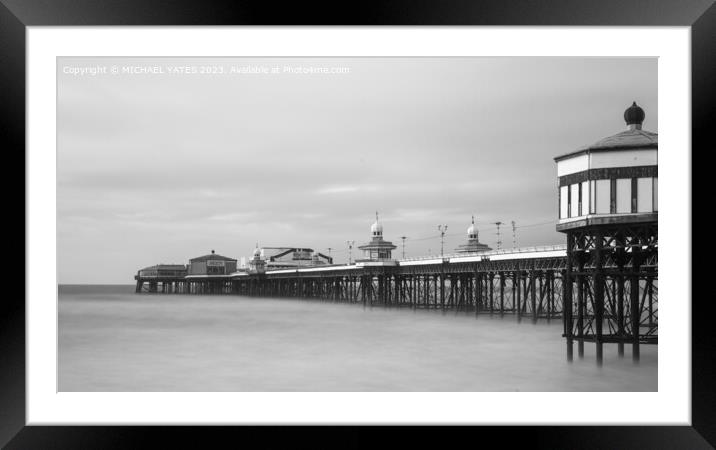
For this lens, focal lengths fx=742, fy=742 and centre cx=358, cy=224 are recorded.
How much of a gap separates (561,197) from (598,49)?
437 cm

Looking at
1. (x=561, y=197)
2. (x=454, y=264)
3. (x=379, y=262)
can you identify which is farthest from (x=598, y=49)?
(x=379, y=262)

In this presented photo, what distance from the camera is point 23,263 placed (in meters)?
11.4

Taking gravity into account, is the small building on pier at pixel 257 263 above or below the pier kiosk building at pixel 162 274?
above

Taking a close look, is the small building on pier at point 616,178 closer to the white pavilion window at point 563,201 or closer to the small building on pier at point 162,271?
the white pavilion window at point 563,201

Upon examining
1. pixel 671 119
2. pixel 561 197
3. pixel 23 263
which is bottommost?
pixel 23 263

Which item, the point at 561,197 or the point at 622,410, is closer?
the point at 622,410

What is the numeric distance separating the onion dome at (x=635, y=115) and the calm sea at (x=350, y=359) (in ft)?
16.2

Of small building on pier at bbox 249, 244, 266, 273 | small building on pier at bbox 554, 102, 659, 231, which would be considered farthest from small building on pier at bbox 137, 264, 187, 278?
small building on pier at bbox 554, 102, 659, 231

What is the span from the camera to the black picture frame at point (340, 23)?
1074 cm

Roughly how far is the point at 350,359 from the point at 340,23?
13.8 m

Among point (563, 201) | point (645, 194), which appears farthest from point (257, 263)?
point (645, 194)

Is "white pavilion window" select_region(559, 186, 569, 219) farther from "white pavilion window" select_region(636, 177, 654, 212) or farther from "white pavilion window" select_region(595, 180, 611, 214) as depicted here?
"white pavilion window" select_region(636, 177, 654, 212)

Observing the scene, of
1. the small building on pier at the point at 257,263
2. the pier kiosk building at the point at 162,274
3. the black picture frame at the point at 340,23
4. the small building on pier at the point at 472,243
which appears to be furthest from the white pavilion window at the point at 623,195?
the pier kiosk building at the point at 162,274

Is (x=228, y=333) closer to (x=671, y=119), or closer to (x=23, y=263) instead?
(x=23, y=263)
